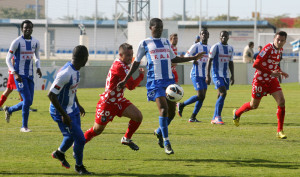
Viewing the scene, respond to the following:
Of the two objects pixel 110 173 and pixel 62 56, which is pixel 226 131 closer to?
pixel 110 173

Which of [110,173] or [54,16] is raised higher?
[54,16]

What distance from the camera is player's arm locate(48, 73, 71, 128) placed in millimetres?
7074

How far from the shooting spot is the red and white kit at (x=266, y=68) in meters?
11.1

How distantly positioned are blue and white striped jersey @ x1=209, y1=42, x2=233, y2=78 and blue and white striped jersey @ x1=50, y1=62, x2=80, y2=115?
7033 mm

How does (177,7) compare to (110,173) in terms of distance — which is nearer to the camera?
(110,173)

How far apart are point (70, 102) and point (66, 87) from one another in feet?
0.67

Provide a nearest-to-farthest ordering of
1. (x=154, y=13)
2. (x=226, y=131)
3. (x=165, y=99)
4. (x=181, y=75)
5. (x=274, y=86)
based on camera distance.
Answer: (x=165, y=99) < (x=274, y=86) < (x=226, y=131) < (x=181, y=75) < (x=154, y=13)

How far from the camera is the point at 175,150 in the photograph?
941 centimetres

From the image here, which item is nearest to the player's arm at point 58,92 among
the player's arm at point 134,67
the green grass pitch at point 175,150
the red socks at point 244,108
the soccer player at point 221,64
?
the green grass pitch at point 175,150

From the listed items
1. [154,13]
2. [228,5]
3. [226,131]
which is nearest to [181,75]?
[154,13]

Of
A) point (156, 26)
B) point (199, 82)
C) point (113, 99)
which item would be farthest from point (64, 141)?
point (199, 82)

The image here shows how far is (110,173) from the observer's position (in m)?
7.46

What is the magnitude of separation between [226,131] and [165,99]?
3.29 meters

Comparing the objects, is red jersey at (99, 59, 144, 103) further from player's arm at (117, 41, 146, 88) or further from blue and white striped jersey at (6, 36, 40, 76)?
blue and white striped jersey at (6, 36, 40, 76)
